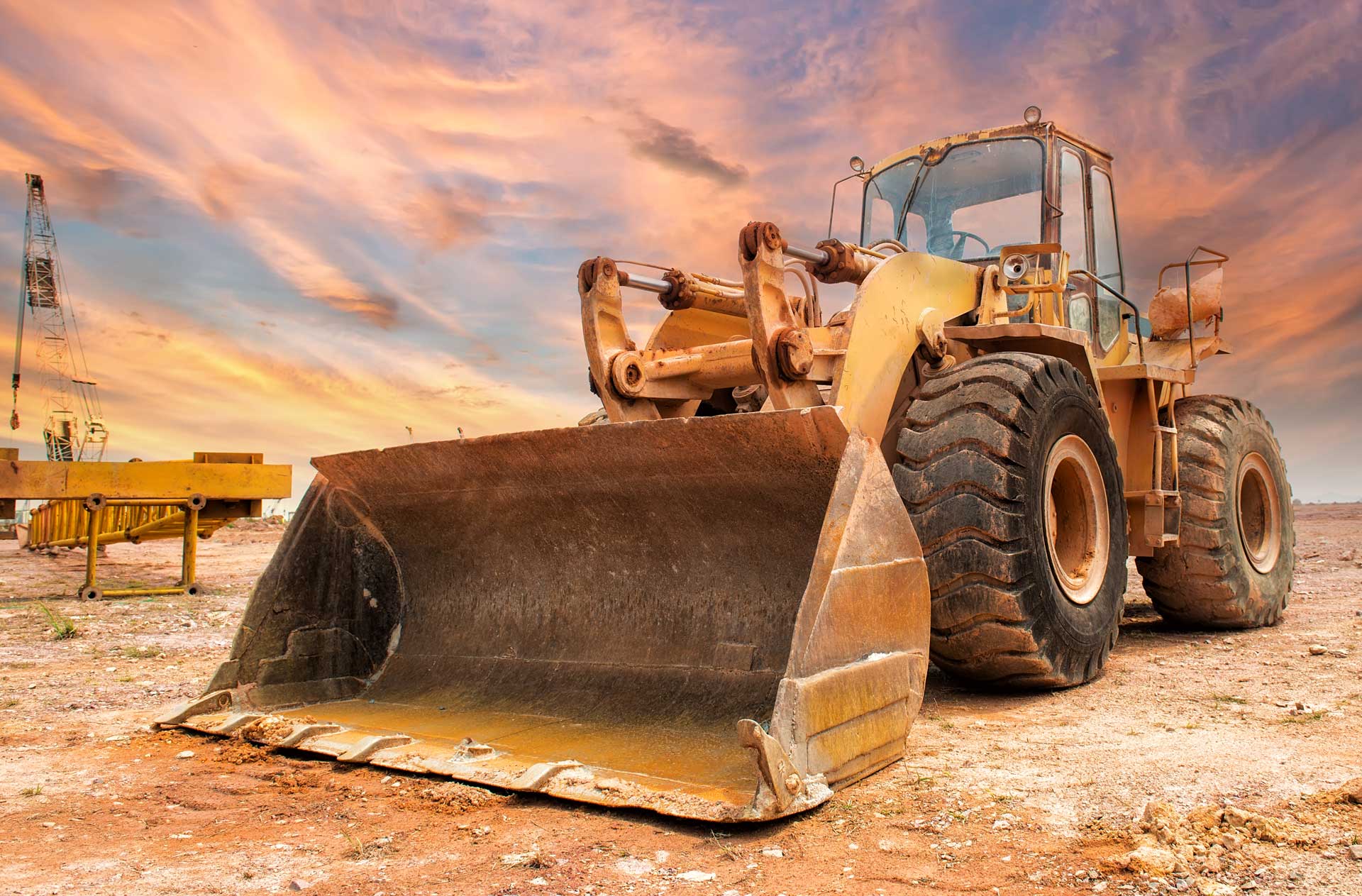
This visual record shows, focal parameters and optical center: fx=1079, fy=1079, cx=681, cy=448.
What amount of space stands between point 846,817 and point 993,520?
63.7 inches

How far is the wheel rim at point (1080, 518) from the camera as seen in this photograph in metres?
5.06

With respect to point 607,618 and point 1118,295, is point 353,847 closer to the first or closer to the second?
point 607,618

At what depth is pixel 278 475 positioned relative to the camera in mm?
11086

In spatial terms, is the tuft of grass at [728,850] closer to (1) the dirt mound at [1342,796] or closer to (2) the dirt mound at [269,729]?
(1) the dirt mound at [1342,796]

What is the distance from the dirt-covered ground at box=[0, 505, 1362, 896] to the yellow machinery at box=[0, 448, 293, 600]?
579cm

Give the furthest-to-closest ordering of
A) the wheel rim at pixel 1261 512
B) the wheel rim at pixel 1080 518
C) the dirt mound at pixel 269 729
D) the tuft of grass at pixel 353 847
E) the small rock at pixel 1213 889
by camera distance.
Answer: the wheel rim at pixel 1261 512
the wheel rim at pixel 1080 518
the dirt mound at pixel 269 729
the tuft of grass at pixel 353 847
the small rock at pixel 1213 889

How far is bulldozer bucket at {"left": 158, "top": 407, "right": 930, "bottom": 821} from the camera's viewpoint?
10.6 feet

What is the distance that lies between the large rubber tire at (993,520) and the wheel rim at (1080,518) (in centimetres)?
27

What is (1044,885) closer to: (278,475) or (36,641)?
(36,641)

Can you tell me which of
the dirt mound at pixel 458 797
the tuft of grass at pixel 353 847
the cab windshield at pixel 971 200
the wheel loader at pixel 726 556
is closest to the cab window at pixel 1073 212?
the cab windshield at pixel 971 200

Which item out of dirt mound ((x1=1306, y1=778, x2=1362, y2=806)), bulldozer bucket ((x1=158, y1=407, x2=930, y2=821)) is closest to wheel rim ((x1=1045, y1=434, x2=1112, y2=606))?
bulldozer bucket ((x1=158, y1=407, x2=930, y2=821))

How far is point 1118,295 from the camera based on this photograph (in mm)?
6598

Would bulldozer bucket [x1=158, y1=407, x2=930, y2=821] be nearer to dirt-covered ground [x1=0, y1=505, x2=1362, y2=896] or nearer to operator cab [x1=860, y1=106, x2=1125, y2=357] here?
dirt-covered ground [x1=0, y1=505, x2=1362, y2=896]

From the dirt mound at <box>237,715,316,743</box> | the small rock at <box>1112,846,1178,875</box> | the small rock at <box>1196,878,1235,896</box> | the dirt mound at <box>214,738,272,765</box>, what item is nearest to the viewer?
the small rock at <box>1196,878,1235,896</box>
